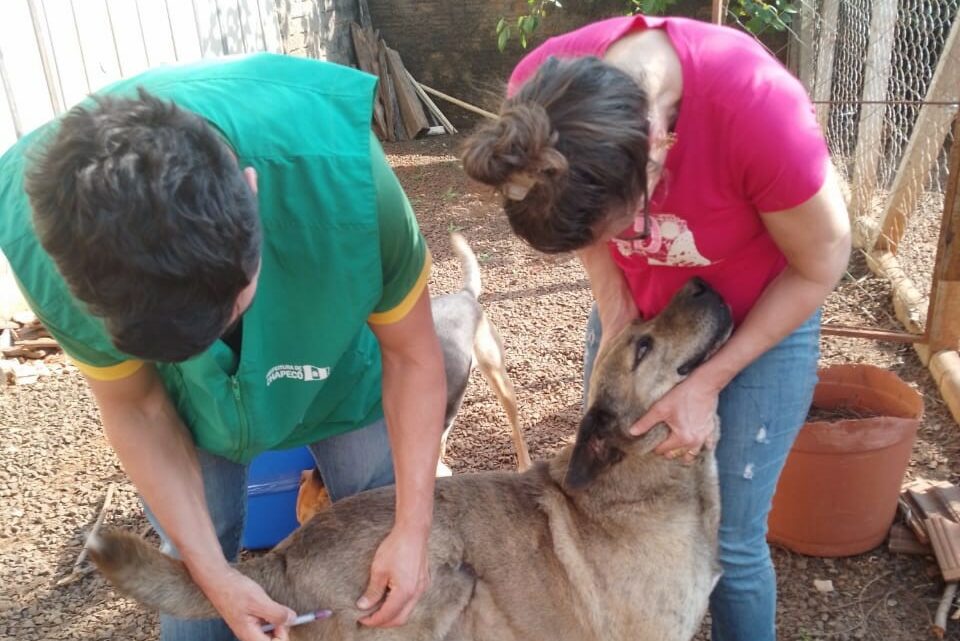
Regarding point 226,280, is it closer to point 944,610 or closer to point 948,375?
point 944,610

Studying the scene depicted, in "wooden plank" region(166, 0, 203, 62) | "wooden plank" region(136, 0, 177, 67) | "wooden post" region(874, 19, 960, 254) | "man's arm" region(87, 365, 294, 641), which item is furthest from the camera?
"wooden plank" region(166, 0, 203, 62)

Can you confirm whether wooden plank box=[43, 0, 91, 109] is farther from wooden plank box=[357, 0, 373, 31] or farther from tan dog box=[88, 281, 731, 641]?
wooden plank box=[357, 0, 373, 31]

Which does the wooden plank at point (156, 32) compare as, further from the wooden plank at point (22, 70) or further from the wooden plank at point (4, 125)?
the wooden plank at point (4, 125)

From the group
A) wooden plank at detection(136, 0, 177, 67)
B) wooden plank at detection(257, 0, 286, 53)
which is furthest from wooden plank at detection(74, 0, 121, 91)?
wooden plank at detection(257, 0, 286, 53)

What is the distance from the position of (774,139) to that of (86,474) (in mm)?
Result: 3887

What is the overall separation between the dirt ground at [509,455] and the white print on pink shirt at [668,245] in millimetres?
258

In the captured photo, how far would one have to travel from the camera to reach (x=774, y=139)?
76.4 inches

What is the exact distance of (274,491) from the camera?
3729mm

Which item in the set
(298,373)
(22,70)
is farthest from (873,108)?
(22,70)

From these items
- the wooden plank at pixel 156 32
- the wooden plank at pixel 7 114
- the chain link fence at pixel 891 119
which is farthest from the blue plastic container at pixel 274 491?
the wooden plank at pixel 156 32

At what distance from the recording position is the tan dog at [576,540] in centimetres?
233

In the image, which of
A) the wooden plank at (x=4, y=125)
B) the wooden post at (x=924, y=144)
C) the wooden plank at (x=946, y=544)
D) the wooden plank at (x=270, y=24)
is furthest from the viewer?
the wooden plank at (x=270, y=24)

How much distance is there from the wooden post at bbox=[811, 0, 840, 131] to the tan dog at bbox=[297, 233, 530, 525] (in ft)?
12.6

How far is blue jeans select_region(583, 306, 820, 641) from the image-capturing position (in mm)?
2406
